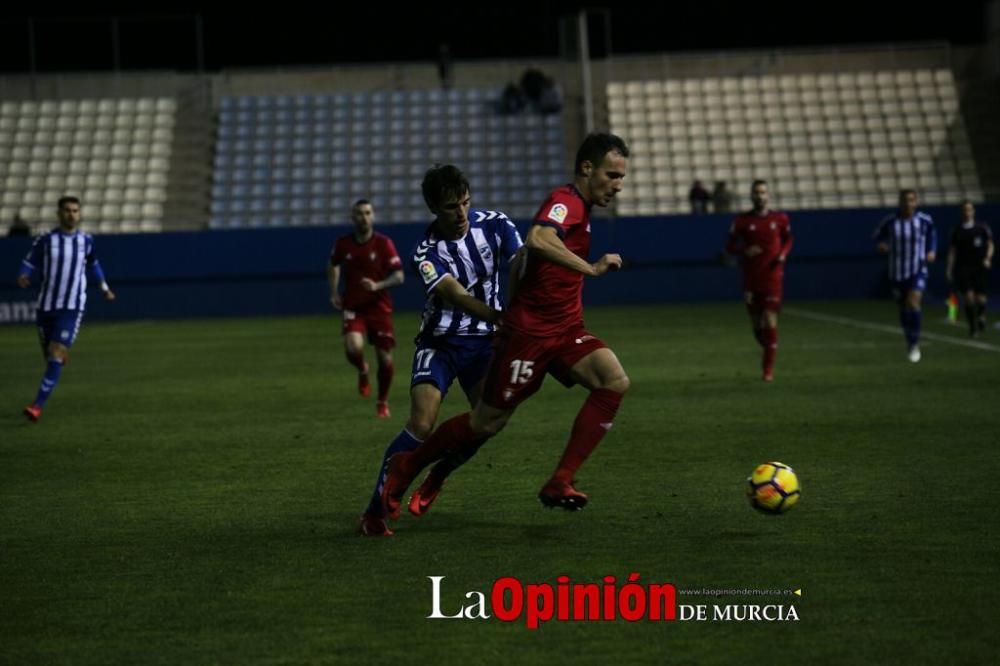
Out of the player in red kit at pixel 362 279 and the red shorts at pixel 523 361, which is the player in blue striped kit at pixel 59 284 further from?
the red shorts at pixel 523 361

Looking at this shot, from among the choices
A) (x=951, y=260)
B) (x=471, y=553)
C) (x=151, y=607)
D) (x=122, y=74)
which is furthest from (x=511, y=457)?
(x=122, y=74)

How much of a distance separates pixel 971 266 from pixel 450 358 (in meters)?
18.2

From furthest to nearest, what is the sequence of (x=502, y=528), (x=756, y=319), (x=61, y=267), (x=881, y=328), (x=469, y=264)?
(x=881, y=328) < (x=756, y=319) < (x=61, y=267) < (x=469, y=264) < (x=502, y=528)

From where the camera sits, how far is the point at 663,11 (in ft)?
139

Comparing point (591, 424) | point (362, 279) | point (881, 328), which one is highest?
point (591, 424)

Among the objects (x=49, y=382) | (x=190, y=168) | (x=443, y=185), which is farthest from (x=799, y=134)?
(x=443, y=185)

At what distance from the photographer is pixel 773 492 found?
8.58 m

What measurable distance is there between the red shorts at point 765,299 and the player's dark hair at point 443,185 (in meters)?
10.9

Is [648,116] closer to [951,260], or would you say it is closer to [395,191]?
[395,191]

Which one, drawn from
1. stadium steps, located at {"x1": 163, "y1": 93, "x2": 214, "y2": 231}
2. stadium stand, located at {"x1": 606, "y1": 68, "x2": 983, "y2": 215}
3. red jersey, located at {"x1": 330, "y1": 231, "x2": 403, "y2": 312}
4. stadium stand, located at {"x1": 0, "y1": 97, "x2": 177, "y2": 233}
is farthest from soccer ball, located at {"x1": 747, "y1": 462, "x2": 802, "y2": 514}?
stadium stand, located at {"x1": 0, "y1": 97, "x2": 177, "y2": 233}

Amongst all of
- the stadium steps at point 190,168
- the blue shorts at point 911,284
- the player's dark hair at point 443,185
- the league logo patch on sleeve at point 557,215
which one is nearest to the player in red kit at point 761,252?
the blue shorts at point 911,284

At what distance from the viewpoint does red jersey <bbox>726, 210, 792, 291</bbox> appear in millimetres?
19109

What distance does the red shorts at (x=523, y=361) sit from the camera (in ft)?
27.1

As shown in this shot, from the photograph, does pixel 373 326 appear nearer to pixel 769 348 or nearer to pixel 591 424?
pixel 769 348
